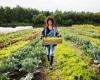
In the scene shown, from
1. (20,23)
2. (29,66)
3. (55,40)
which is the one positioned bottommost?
(20,23)

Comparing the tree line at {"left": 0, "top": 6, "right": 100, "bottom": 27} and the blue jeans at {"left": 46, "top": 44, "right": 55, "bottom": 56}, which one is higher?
the blue jeans at {"left": 46, "top": 44, "right": 55, "bottom": 56}

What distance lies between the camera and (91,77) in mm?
11586

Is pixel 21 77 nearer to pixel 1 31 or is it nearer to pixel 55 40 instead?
pixel 55 40

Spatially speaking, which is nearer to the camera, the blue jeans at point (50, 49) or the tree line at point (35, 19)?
the blue jeans at point (50, 49)

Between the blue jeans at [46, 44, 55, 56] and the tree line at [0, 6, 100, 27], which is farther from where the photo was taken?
the tree line at [0, 6, 100, 27]


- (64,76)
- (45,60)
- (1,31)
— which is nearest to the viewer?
(64,76)

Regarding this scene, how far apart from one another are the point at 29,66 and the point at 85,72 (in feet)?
7.52

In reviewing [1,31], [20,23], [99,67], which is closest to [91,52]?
[99,67]

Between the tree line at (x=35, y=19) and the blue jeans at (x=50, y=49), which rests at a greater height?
the blue jeans at (x=50, y=49)

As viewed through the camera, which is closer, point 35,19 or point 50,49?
point 50,49

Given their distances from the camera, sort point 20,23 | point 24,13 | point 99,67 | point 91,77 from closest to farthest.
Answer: point 91,77 → point 99,67 → point 20,23 → point 24,13

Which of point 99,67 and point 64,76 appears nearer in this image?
point 64,76

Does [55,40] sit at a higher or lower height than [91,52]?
higher

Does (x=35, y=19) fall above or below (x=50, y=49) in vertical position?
below
